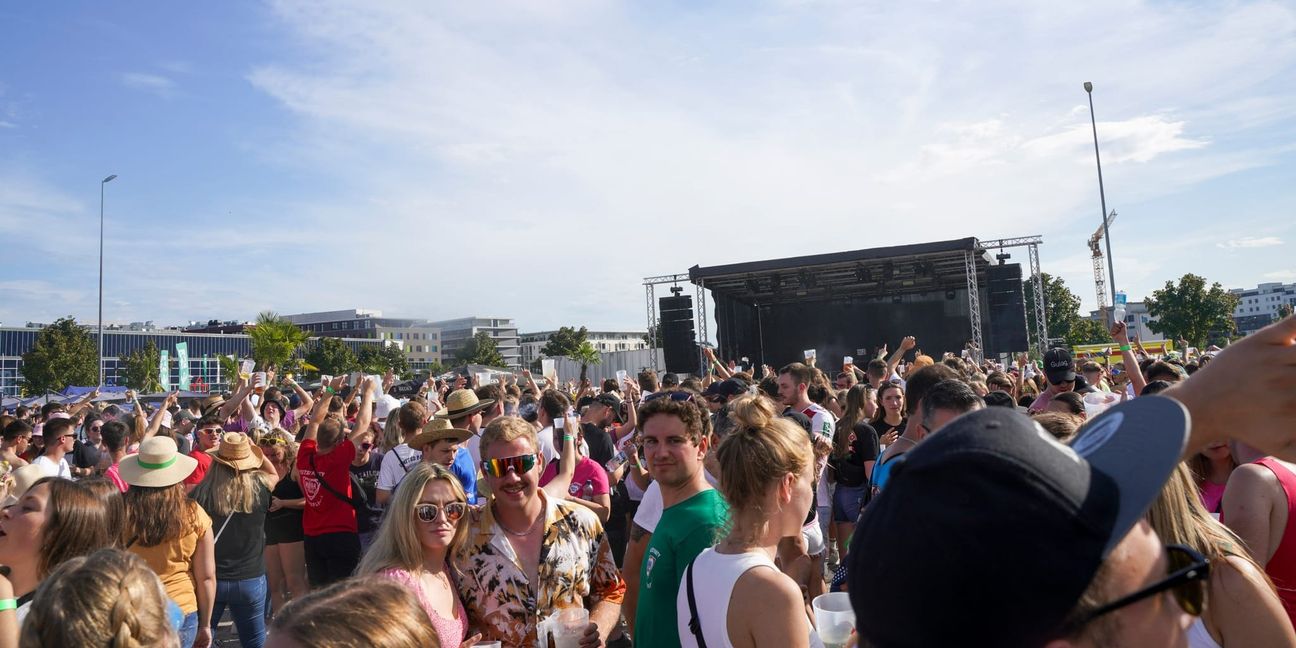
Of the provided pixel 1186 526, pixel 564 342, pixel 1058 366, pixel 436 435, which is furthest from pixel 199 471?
pixel 564 342

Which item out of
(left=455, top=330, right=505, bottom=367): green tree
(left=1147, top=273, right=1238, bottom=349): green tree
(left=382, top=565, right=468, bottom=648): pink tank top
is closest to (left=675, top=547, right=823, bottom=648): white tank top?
(left=382, top=565, right=468, bottom=648): pink tank top

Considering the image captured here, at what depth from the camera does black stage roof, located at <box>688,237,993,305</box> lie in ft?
77.8

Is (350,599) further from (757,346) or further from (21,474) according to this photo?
(757,346)

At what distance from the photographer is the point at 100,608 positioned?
2.15m

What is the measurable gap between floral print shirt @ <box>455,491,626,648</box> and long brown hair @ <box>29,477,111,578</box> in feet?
5.17

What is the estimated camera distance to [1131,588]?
36.8 inches

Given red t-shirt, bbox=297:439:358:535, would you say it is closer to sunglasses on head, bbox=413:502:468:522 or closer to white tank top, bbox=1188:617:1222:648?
sunglasses on head, bbox=413:502:468:522

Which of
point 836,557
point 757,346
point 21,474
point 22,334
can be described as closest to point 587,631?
point 21,474

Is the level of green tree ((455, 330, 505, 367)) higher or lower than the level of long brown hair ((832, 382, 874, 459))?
higher

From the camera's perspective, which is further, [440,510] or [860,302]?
[860,302]

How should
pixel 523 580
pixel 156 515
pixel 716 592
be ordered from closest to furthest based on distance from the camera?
pixel 716 592, pixel 523 580, pixel 156 515

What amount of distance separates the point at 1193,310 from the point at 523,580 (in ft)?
147

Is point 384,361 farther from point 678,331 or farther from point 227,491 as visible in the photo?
point 227,491

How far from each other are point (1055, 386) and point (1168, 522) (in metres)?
4.84
